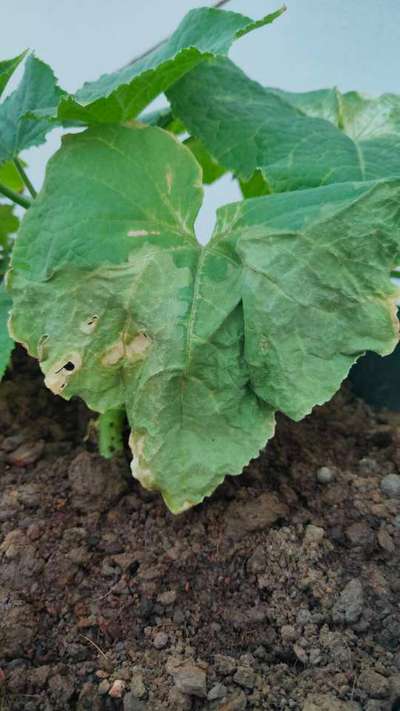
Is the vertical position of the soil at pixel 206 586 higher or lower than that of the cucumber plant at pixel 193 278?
lower

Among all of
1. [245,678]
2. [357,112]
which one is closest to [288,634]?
[245,678]

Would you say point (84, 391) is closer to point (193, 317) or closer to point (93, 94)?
point (193, 317)

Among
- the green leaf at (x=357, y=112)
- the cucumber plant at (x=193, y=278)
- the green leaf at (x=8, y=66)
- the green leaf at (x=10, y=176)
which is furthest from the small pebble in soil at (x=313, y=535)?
the green leaf at (x=10, y=176)

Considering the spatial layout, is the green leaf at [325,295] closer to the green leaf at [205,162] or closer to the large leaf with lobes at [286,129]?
the large leaf with lobes at [286,129]

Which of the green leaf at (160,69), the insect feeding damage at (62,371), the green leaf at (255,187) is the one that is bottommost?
the green leaf at (255,187)

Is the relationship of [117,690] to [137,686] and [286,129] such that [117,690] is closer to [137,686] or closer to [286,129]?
[137,686]

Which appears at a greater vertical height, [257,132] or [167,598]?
[257,132]

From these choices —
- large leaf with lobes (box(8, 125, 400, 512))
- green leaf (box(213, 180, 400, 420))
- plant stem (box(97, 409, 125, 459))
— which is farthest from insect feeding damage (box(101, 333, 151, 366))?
plant stem (box(97, 409, 125, 459))
